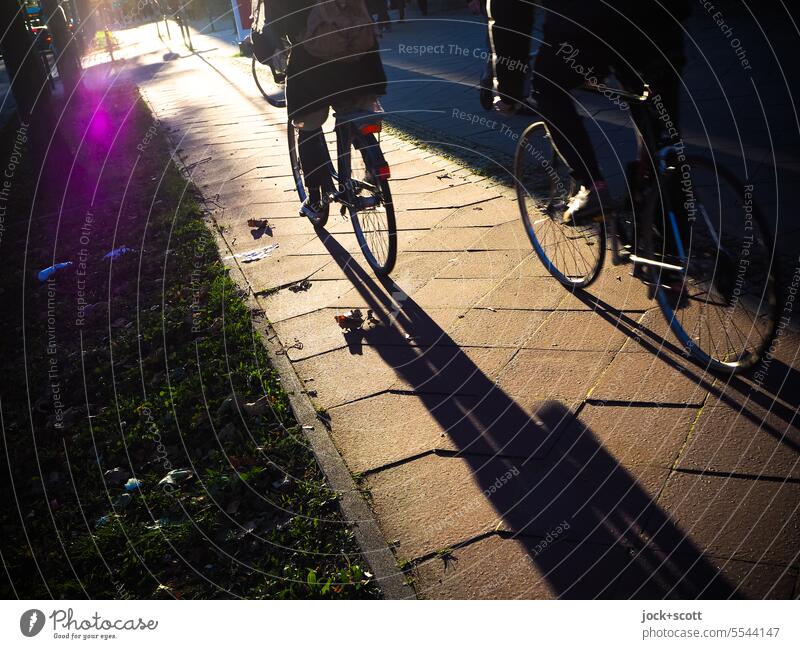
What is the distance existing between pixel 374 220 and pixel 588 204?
1239mm

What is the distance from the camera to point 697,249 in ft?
9.06

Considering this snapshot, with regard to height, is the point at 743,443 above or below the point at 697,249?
below

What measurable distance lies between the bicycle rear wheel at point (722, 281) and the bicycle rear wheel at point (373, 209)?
137 centimetres

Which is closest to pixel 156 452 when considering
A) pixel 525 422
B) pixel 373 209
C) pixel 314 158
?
pixel 525 422

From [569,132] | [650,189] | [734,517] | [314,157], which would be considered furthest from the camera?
[314,157]

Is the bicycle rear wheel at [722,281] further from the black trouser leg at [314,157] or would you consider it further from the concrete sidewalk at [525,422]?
the black trouser leg at [314,157]

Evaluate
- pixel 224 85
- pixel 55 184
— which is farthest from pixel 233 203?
pixel 224 85

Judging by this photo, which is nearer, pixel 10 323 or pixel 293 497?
pixel 293 497

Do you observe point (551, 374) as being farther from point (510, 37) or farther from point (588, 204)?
point (510, 37)

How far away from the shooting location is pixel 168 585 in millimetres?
2297

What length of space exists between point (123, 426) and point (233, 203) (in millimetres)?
2867

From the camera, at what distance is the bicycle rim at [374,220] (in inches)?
146

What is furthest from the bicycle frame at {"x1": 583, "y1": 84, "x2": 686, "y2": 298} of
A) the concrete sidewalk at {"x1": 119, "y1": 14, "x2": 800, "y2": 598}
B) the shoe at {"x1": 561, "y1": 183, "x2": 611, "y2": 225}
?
the concrete sidewalk at {"x1": 119, "y1": 14, "x2": 800, "y2": 598}

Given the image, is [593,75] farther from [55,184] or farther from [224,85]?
[224,85]
